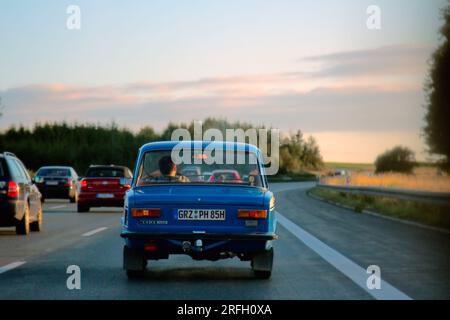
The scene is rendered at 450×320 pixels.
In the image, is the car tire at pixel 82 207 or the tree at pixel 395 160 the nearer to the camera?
the car tire at pixel 82 207

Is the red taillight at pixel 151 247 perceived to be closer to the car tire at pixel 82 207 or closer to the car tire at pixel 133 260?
the car tire at pixel 133 260

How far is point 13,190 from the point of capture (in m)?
17.9

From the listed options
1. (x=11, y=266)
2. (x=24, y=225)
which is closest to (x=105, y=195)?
(x=24, y=225)

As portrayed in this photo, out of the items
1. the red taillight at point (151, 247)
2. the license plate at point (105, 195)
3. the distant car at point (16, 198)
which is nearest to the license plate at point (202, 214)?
the red taillight at point (151, 247)

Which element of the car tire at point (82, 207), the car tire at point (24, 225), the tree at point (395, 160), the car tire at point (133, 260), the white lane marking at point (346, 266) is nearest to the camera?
the white lane marking at point (346, 266)

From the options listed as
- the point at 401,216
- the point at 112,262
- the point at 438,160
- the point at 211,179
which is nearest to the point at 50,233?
the point at 112,262

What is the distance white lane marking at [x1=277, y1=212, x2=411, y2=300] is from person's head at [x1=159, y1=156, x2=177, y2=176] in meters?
2.54

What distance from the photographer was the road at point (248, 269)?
30.8 feet

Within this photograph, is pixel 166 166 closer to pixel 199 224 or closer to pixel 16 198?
pixel 199 224

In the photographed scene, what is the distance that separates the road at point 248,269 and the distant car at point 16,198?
37 centimetres

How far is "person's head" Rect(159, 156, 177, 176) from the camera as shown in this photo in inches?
448

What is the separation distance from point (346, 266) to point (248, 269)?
4.32ft

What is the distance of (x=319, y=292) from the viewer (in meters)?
9.43
